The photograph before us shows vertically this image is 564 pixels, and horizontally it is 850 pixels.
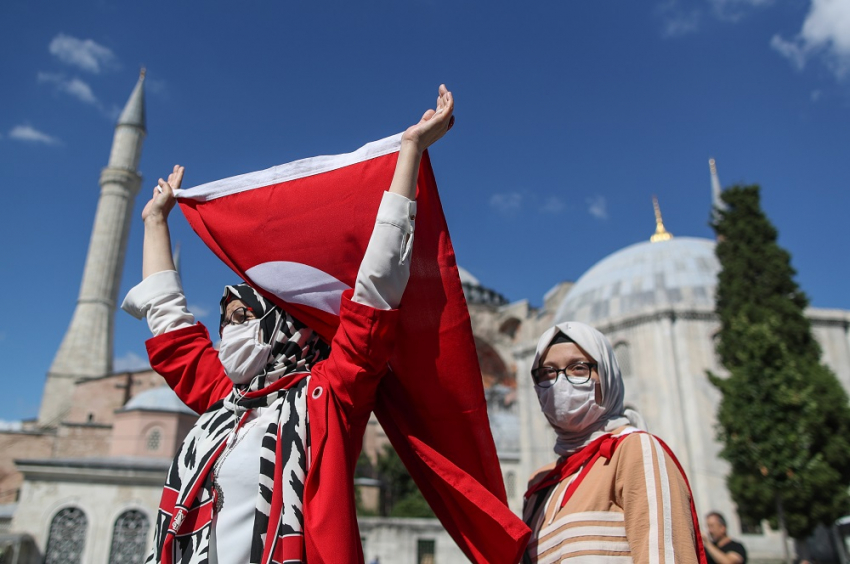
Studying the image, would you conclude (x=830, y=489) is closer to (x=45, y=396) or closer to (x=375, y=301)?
(x=375, y=301)

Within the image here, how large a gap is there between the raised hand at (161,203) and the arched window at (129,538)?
15.0 metres

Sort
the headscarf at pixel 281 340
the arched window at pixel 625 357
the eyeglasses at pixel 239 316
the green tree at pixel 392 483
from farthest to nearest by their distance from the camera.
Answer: the green tree at pixel 392 483 → the arched window at pixel 625 357 → the eyeglasses at pixel 239 316 → the headscarf at pixel 281 340

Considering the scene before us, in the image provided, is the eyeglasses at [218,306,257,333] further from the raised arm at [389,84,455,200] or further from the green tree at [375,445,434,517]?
the green tree at [375,445,434,517]

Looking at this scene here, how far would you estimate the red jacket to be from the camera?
1.69 meters

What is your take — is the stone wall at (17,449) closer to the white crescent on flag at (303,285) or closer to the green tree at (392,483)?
the green tree at (392,483)

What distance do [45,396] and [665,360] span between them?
3103 centimetres

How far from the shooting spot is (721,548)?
5789 millimetres

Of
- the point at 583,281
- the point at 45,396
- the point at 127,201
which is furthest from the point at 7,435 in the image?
the point at 583,281

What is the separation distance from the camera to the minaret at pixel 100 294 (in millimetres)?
33438

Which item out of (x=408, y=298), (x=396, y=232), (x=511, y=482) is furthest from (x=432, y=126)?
(x=511, y=482)

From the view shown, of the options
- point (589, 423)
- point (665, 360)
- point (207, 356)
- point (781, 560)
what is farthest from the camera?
point (665, 360)

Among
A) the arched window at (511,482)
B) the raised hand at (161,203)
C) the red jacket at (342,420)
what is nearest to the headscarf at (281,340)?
the red jacket at (342,420)

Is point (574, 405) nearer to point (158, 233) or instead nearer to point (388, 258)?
point (388, 258)

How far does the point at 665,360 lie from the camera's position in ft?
70.0
